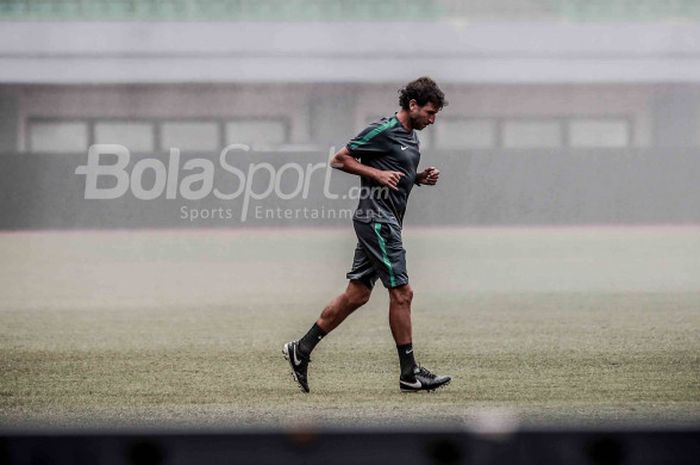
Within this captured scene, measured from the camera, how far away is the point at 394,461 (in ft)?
6.06

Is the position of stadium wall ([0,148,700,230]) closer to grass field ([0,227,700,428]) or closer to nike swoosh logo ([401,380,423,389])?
grass field ([0,227,700,428])

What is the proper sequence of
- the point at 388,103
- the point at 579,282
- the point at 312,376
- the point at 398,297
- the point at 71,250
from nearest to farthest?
the point at 398,297 → the point at 312,376 → the point at 579,282 → the point at 71,250 → the point at 388,103

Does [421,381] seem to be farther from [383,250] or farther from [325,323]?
[383,250]

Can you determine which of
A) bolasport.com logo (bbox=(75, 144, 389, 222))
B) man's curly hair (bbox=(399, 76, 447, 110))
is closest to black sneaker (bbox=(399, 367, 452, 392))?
man's curly hair (bbox=(399, 76, 447, 110))

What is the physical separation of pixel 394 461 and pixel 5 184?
23.3 metres

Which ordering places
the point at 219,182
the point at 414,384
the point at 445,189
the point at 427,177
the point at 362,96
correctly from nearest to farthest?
the point at 414,384 → the point at 427,177 → the point at 445,189 → the point at 219,182 → the point at 362,96

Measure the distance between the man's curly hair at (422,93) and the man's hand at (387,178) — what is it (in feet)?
1.26

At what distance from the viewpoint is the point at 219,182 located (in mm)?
25781

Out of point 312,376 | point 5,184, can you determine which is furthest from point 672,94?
point 312,376

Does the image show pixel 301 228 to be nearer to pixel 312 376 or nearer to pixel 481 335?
pixel 481 335

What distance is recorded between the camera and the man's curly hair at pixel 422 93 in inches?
247

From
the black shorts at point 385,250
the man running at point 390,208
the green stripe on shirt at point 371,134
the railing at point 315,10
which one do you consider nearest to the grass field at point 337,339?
the man running at point 390,208

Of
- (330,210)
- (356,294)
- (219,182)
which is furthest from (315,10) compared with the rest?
(356,294)

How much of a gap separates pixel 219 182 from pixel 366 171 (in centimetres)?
1974
